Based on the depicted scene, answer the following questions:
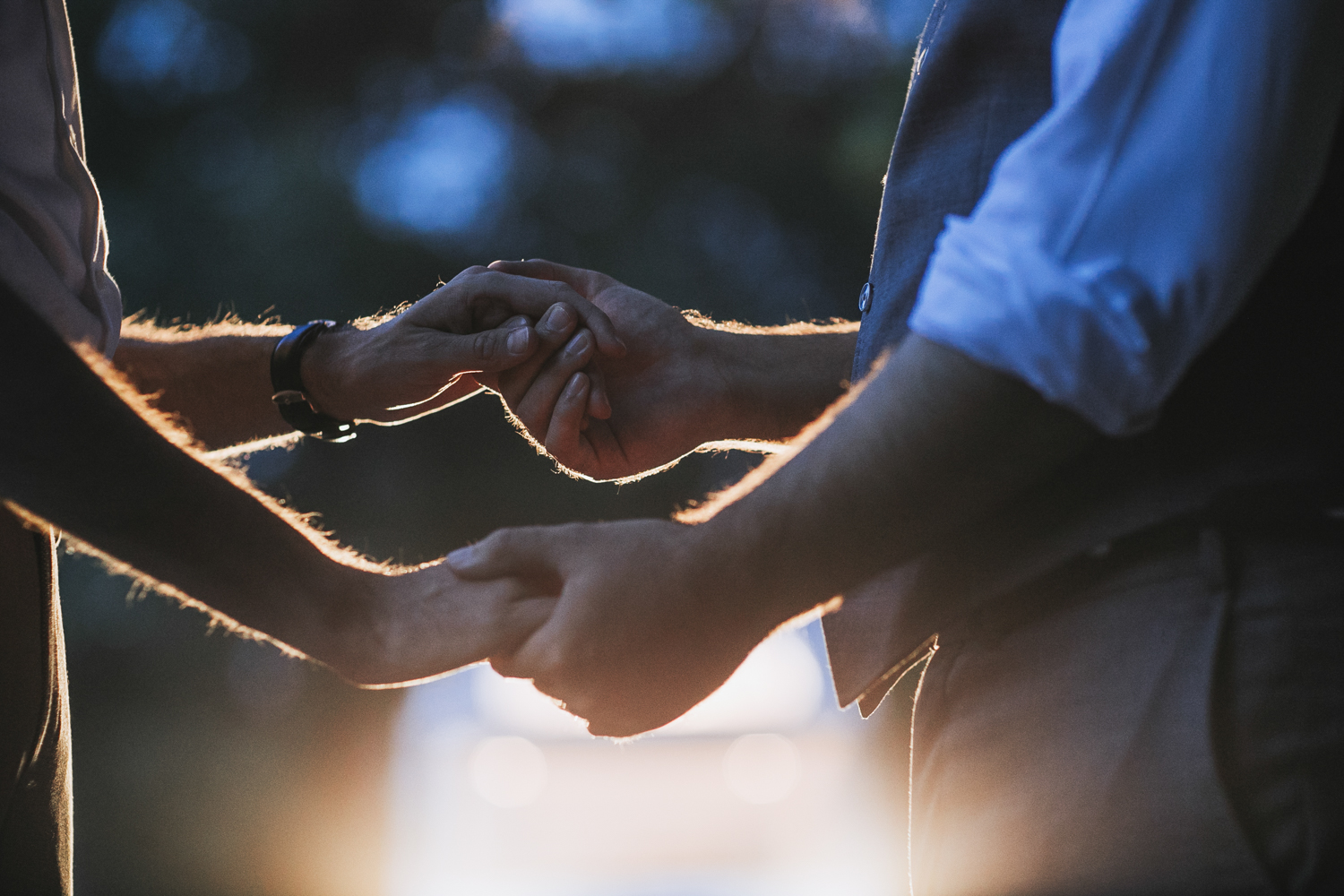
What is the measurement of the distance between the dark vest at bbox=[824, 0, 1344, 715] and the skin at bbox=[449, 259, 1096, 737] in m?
0.07

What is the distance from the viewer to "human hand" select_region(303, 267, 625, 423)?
5.69 ft

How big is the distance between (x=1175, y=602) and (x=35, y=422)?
105cm

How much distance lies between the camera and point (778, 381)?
178 cm

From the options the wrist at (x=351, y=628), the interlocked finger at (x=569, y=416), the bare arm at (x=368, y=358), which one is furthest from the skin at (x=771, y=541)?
the bare arm at (x=368, y=358)

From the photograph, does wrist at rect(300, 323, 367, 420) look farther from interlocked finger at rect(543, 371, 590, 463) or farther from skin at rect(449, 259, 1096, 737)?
skin at rect(449, 259, 1096, 737)

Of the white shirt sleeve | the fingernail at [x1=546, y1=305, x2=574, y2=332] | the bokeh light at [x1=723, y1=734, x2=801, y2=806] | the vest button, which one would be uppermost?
the white shirt sleeve

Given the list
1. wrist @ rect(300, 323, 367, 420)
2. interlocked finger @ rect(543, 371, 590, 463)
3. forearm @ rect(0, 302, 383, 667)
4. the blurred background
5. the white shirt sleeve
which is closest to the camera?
the white shirt sleeve

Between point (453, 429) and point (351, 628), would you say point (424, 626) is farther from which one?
point (453, 429)

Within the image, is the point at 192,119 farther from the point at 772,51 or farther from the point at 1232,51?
the point at 1232,51

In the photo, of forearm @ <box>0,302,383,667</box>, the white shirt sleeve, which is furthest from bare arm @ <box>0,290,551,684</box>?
the white shirt sleeve

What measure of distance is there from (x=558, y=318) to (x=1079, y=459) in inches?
38.9

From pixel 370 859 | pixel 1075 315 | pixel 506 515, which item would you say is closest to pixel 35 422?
pixel 1075 315

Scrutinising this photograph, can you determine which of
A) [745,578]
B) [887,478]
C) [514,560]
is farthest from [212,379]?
[887,478]

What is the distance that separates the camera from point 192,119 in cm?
841
